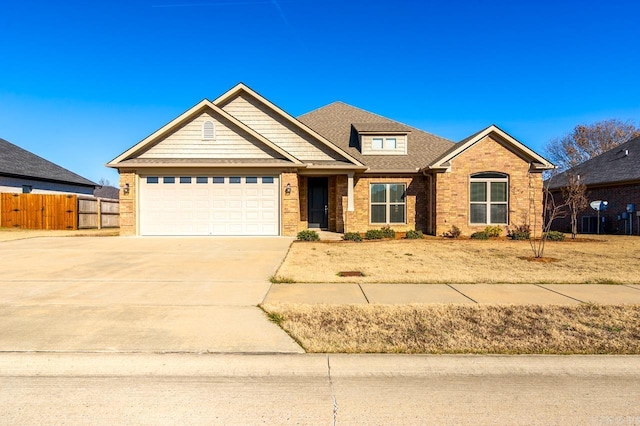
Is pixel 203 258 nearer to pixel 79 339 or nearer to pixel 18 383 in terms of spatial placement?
pixel 79 339

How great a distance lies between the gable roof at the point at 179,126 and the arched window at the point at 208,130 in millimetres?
566

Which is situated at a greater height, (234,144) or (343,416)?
(234,144)

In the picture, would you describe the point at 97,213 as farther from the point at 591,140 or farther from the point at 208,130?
the point at 591,140

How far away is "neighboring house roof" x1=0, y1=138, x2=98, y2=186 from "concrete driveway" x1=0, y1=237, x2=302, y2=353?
16881mm

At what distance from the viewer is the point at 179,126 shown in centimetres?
Result: 1708

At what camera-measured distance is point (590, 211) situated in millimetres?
24812

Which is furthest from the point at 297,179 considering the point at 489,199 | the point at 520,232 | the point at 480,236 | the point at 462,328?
the point at 462,328

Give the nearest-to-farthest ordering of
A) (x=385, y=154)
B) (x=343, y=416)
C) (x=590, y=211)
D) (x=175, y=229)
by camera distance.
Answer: (x=343, y=416) < (x=175, y=229) < (x=385, y=154) < (x=590, y=211)

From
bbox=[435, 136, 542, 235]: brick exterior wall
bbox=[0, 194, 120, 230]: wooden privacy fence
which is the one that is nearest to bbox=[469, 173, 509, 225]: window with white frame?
bbox=[435, 136, 542, 235]: brick exterior wall

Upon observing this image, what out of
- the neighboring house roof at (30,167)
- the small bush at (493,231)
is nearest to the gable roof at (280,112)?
the small bush at (493,231)

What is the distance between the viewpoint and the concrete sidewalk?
6328 millimetres

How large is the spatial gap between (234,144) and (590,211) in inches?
896

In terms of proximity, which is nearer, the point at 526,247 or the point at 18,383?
the point at 18,383

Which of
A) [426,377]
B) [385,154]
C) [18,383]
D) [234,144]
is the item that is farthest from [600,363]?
[385,154]
